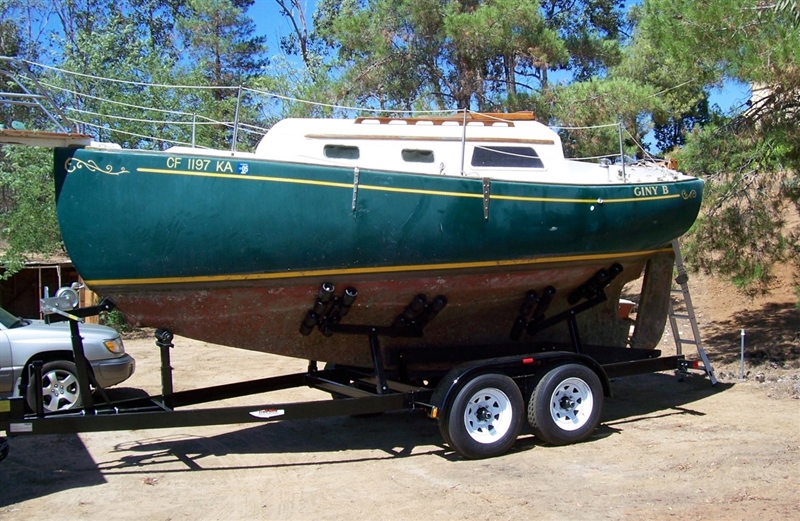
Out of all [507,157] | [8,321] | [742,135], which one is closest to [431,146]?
[507,157]

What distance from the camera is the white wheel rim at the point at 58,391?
8.59m

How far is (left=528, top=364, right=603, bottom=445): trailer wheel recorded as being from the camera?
24.9 ft

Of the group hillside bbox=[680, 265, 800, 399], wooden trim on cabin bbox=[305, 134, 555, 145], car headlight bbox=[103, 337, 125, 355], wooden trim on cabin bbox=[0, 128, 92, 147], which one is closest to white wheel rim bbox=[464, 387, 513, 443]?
wooden trim on cabin bbox=[305, 134, 555, 145]

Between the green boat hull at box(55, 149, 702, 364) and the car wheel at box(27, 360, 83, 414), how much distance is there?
247 cm

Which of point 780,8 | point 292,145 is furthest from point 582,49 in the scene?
point 292,145

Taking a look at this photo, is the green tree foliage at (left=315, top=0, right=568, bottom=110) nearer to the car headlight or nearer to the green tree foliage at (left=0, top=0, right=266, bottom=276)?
the green tree foliage at (left=0, top=0, right=266, bottom=276)

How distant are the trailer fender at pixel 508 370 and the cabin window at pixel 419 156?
6.71ft

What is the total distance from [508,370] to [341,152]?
2.65 meters

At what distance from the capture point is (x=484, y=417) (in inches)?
290

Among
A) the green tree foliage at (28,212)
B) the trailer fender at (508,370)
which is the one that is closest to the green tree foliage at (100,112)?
the green tree foliage at (28,212)

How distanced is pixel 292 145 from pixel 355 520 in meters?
3.55

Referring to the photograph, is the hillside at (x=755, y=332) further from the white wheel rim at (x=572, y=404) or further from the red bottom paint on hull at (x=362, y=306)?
the white wheel rim at (x=572, y=404)

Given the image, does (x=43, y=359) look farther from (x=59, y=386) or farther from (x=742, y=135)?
(x=742, y=135)

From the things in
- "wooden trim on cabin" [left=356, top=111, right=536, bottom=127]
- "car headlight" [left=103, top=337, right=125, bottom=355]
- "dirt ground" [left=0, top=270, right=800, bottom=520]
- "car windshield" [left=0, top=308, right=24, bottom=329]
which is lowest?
"dirt ground" [left=0, top=270, right=800, bottom=520]
